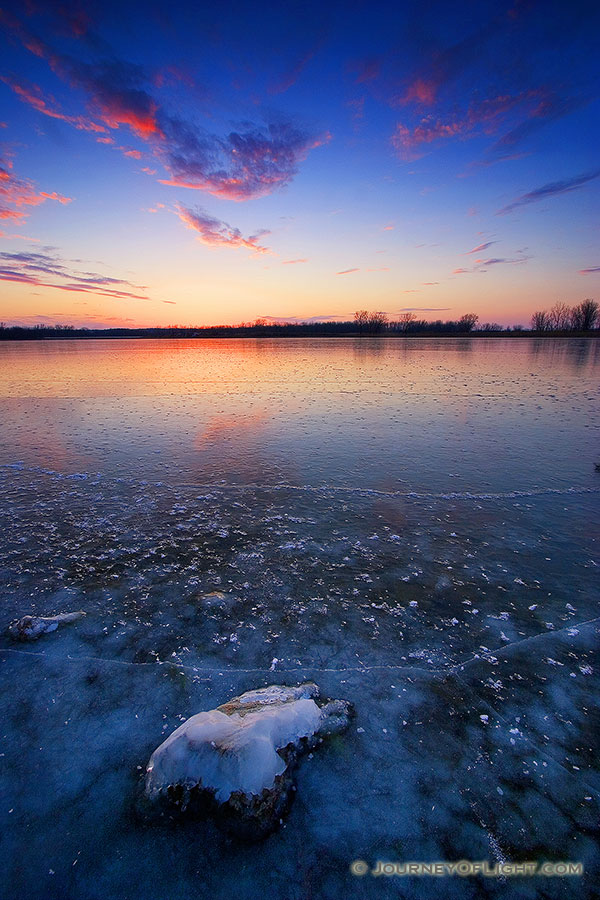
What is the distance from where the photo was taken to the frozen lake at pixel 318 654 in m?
2.12

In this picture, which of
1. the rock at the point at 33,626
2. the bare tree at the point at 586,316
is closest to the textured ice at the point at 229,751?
the rock at the point at 33,626

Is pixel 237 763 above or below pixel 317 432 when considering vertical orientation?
below

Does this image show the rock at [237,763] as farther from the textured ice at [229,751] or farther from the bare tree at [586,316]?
the bare tree at [586,316]

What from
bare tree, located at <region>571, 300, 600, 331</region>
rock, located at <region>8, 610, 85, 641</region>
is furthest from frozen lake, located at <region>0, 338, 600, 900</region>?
bare tree, located at <region>571, 300, 600, 331</region>

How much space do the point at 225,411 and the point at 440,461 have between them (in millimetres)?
8049

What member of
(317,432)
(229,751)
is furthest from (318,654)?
(317,432)

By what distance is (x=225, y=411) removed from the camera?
1365 centimetres

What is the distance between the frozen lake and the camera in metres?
2.12

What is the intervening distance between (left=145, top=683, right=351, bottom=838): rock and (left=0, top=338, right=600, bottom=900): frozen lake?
115 millimetres

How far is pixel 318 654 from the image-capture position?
350 centimetres

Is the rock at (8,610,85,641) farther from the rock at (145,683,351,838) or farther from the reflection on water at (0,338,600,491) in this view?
the reflection on water at (0,338,600,491)

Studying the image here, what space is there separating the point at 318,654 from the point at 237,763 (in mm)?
1309

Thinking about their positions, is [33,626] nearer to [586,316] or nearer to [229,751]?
[229,751]

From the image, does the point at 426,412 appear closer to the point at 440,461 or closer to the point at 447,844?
the point at 440,461
